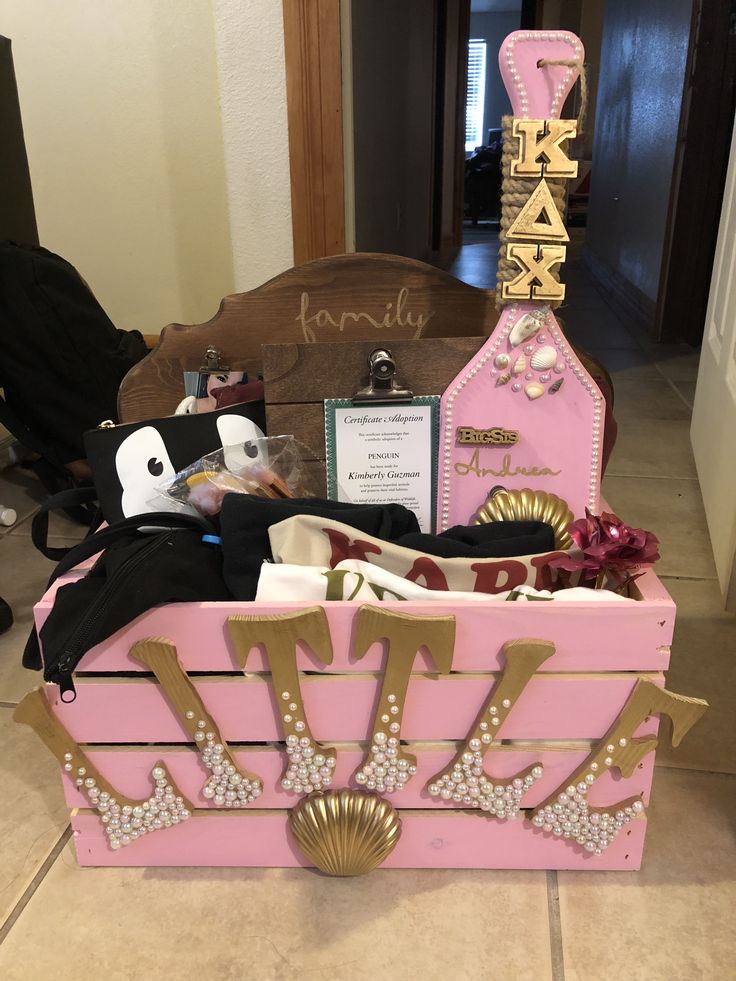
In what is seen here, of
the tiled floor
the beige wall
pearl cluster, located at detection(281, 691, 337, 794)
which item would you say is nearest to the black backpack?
the beige wall

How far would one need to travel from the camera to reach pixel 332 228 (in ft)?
4.49

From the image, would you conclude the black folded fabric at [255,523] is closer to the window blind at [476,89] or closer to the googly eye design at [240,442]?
the googly eye design at [240,442]

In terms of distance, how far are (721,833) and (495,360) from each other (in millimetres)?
492

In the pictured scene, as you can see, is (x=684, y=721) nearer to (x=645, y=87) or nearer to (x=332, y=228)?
(x=332, y=228)

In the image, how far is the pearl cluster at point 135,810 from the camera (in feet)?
2.16

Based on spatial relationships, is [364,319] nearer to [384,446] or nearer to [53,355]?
[384,446]

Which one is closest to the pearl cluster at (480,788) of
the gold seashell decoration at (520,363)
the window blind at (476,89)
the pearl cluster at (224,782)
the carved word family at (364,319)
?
the pearl cluster at (224,782)

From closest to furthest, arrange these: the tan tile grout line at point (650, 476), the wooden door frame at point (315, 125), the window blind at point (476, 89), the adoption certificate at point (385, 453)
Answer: the adoption certificate at point (385, 453)
the wooden door frame at point (315, 125)
the tan tile grout line at point (650, 476)
the window blind at point (476, 89)

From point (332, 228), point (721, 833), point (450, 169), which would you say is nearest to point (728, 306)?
point (332, 228)

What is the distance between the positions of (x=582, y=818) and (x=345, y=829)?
199 millimetres

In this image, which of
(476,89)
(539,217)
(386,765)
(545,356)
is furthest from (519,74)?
(476,89)

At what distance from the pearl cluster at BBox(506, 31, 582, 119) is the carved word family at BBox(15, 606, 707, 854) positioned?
46cm

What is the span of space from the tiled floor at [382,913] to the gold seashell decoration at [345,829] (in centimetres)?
3

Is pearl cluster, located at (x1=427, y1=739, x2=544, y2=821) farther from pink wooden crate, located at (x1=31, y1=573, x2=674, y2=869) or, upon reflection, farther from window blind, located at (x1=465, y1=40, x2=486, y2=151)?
window blind, located at (x1=465, y1=40, x2=486, y2=151)
